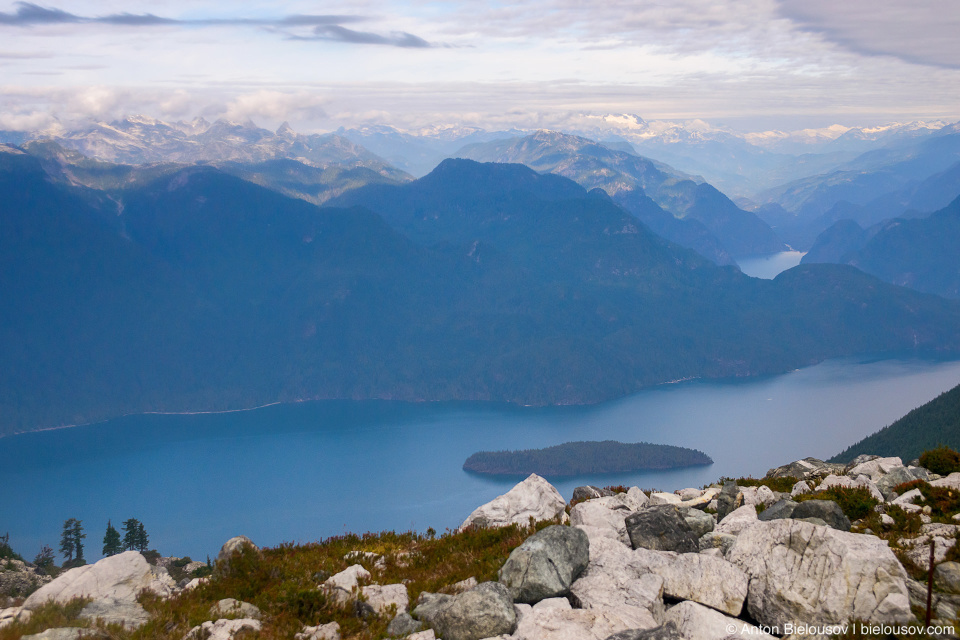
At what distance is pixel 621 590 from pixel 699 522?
186 inches

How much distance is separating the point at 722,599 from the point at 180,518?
205368 millimetres

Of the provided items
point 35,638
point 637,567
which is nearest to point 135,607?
point 35,638

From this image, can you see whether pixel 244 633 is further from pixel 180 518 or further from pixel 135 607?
pixel 180 518

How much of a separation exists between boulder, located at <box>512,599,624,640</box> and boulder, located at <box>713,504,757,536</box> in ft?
20.0

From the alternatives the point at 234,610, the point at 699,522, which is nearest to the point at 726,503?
the point at 699,522

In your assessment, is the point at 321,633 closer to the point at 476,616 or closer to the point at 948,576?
the point at 476,616

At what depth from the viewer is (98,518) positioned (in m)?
196

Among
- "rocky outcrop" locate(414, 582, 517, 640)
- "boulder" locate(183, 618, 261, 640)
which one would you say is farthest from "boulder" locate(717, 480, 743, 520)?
"boulder" locate(183, 618, 261, 640)

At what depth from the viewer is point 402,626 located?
15539mm

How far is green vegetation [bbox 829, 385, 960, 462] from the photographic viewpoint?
11575cm

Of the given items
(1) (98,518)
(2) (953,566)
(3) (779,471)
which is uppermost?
(2) (953,566)

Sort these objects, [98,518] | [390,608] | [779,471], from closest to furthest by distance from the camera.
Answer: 1. [390,608]
2. [779,471]
3. [98,518]

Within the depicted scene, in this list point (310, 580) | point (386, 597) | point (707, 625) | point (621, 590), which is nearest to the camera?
point (707, 625)

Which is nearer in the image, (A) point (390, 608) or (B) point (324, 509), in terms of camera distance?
(A) point (390, 608)
